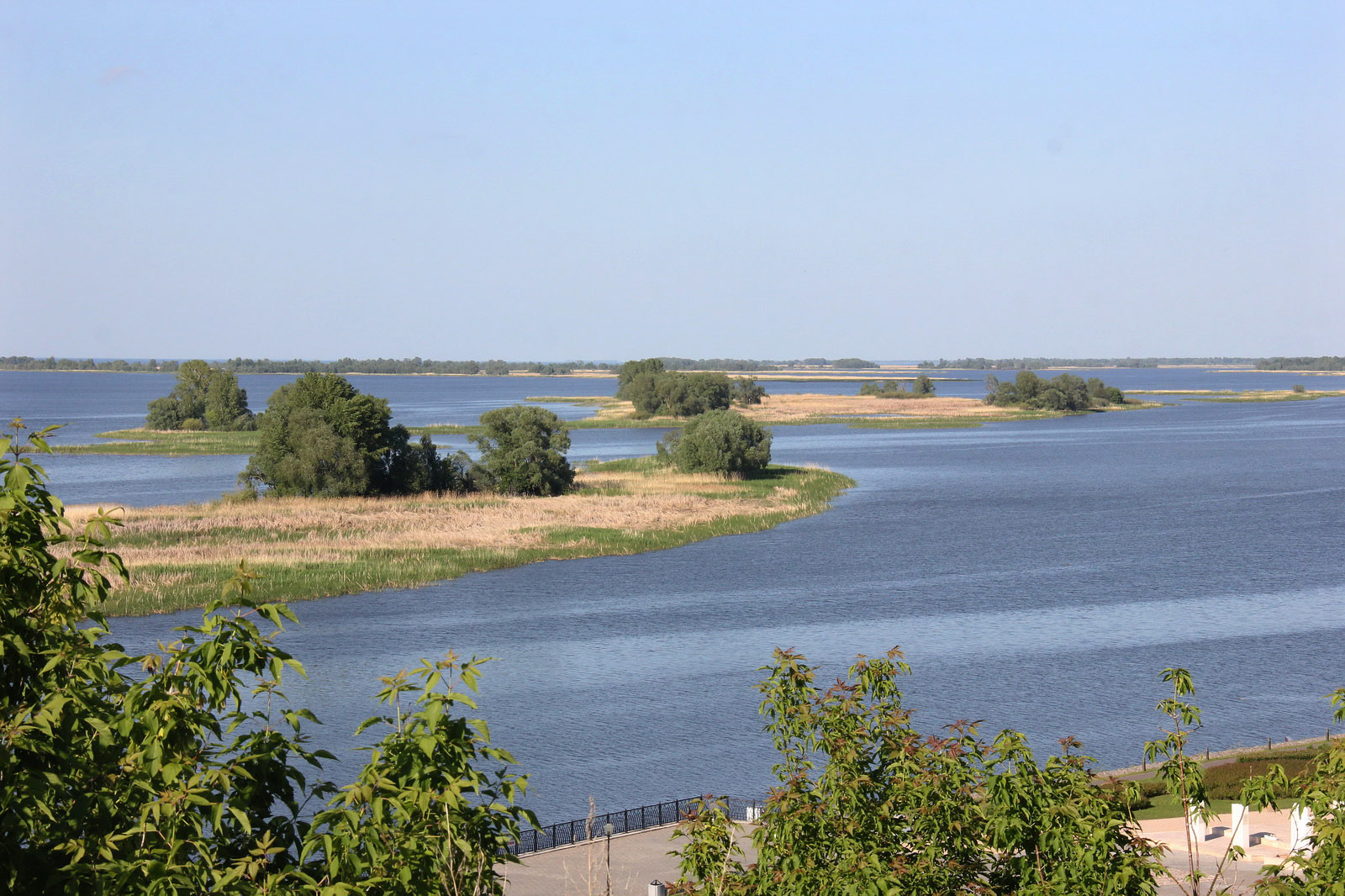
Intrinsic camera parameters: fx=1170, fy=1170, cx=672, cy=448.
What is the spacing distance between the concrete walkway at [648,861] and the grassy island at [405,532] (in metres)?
26.5

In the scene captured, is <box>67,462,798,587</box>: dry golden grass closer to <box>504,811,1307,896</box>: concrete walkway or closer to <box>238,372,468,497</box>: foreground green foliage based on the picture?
<box>238,372,468,497</box>: foreground green foliage

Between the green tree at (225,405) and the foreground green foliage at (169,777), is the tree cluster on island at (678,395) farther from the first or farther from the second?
the foreground green foliage at (169,777)

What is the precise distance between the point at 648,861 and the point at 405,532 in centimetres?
4771

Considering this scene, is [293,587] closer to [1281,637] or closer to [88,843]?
[1281,637]

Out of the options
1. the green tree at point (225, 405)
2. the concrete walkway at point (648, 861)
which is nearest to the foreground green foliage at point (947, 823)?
the concrete walkway at point (648, 861)

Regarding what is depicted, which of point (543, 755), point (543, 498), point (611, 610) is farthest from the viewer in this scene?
point (543, 498)

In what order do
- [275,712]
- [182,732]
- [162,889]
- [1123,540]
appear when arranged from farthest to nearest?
[1123,540]
[275,712]
[182,732]
[162,889]

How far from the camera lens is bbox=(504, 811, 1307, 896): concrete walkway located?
21438mm

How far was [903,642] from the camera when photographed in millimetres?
47031

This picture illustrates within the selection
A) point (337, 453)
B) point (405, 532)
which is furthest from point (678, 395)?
point (405, 532)

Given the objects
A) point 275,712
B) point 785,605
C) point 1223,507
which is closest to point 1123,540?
point 1223,507

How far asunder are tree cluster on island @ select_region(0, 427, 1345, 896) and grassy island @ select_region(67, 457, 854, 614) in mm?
39423

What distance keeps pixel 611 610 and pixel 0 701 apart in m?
45.2

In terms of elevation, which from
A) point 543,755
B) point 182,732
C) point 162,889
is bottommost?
point 543,755
